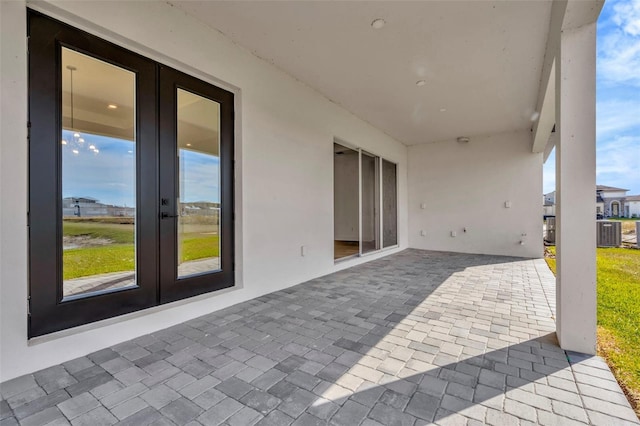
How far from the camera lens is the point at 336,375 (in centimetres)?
179

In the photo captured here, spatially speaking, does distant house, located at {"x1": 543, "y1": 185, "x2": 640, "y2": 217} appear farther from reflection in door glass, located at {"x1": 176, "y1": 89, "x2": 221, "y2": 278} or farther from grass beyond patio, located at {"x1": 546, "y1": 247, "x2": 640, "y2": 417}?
reflection in door glass, located at {"x1": 176, "y1": 89, "x2": 221, "y2": 278}

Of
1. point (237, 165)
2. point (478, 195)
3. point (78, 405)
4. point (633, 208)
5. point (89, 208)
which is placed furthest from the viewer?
point (633, 208)

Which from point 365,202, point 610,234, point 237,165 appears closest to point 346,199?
point 365,202

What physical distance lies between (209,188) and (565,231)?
10.5 ft

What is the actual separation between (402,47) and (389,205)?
4.28 m

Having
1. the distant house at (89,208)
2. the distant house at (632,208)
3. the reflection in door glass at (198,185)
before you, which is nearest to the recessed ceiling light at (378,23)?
the reflection in door glass at (198,185)

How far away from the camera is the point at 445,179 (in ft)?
24.3

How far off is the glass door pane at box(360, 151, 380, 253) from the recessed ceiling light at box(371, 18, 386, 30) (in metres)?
3.23

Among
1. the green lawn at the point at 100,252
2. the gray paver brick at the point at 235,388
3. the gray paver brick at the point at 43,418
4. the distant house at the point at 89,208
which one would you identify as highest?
the distant house at the point at 89,208

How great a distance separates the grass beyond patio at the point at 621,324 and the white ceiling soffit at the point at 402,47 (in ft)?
9.42

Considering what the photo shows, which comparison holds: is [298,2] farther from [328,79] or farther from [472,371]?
[472,371]

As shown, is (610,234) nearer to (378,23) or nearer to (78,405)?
(378,23)

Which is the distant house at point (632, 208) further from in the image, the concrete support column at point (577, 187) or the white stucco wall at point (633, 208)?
the concrete support column at point (577, 187)

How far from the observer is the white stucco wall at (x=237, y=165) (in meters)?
1.77
